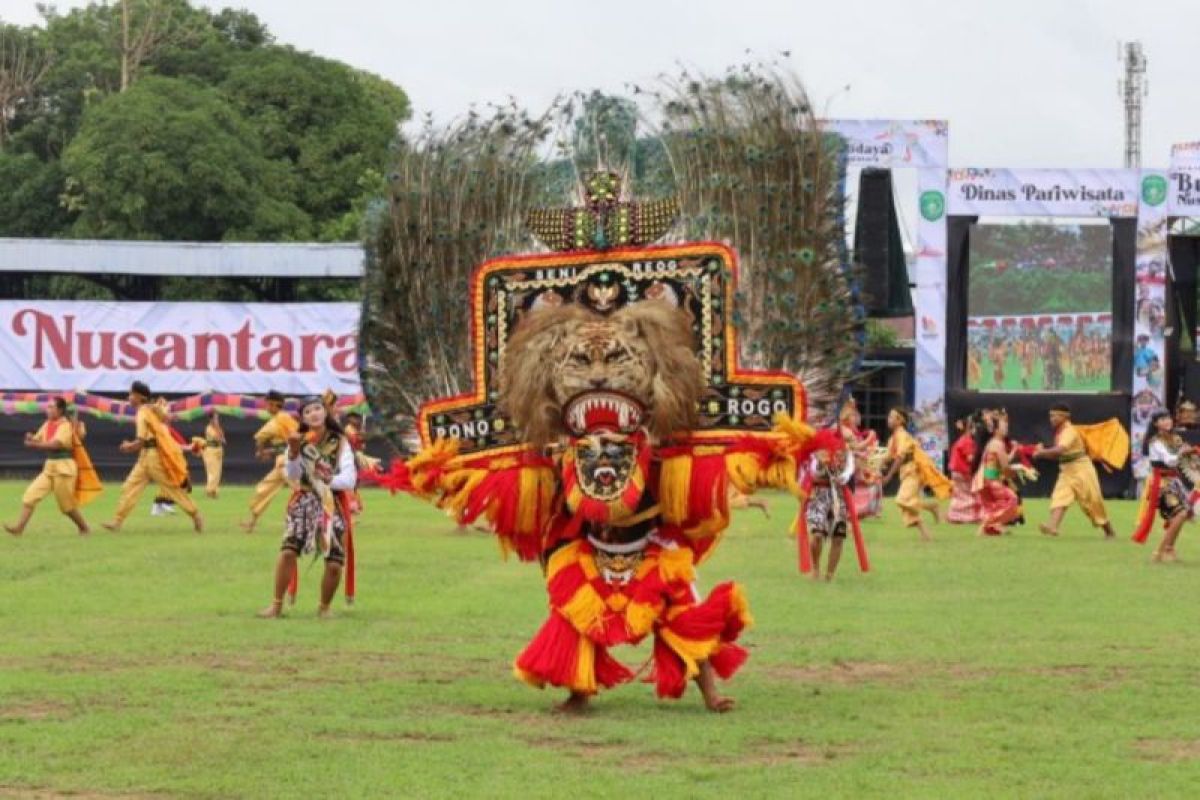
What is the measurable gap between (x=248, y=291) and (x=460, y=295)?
136 ft

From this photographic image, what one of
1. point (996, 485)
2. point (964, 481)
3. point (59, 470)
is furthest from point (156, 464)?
point (964, 481)

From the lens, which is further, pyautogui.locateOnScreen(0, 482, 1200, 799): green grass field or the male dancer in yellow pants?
the male dancer in yellow pants

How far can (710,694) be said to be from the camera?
39.7ft

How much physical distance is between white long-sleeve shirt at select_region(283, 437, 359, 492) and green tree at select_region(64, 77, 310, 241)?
137 ft

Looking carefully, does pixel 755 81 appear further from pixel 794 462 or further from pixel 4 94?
pixel 4 94

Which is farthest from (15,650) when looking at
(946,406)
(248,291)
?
(248,291)

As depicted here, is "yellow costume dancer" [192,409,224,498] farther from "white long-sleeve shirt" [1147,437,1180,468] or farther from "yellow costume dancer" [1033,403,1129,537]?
"white long-sleeve shirt" [1147,437,1180,468]

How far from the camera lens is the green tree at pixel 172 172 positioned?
57.4 m

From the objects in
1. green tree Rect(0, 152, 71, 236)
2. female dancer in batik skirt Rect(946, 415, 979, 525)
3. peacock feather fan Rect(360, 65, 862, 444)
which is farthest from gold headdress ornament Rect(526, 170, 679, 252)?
green tree Rect(0, 152, 71, 236)

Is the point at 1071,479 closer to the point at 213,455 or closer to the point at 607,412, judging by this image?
the point at 213,455

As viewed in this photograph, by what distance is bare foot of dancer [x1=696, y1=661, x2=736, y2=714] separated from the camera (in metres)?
12.1

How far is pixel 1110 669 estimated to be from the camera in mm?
14148

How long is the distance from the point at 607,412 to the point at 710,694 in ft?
5.09

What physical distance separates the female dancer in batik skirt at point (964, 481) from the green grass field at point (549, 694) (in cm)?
872
